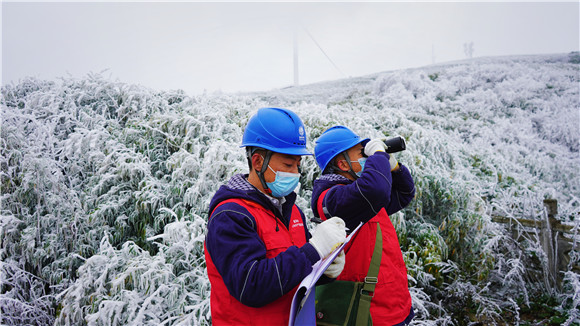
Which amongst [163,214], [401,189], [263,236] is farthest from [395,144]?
[163,214]

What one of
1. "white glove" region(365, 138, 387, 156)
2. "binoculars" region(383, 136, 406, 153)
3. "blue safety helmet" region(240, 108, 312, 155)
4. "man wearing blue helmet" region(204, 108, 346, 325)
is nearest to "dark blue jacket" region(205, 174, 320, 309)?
"man wearing blue helmet" region(204, 108, 346, 325)

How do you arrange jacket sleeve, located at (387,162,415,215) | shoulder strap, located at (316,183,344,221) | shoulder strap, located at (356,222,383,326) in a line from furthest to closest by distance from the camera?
jacket sleeve, located at (387,162,415,215) → shoulder strap, located at (316,183,344,221) → shoulder strap, located at (356,222,383,326)

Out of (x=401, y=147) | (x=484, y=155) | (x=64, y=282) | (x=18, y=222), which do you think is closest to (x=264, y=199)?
(x=401, y=147)

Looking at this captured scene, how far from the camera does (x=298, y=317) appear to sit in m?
1.33

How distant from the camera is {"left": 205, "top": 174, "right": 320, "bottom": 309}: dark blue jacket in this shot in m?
1.19

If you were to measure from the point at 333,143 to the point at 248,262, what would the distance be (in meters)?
1.27

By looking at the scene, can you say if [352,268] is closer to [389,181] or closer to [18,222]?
[389,181]

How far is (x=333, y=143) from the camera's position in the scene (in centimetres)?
229

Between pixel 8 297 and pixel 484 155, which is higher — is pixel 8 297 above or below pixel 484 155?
below

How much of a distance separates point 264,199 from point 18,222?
3519 millimetres

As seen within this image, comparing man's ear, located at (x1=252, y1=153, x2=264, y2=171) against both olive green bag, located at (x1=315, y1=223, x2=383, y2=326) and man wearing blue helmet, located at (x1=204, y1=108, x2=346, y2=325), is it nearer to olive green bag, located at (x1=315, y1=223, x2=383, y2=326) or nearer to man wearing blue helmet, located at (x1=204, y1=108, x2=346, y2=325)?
man wearing blue helmet, located at (x1=204, y1=108, x2=346, y2=325)

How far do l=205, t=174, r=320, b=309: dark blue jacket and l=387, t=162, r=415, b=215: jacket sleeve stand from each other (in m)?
1.25

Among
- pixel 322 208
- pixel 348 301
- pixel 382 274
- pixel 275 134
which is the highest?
pixel 275 134

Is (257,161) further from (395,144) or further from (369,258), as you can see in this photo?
(395,144)
